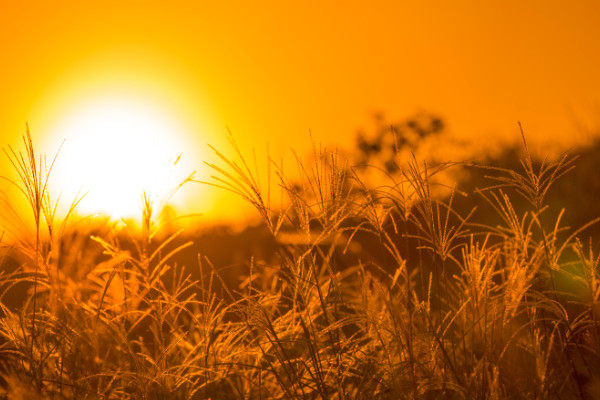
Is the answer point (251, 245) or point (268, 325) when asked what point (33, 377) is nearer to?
point (268, 325)

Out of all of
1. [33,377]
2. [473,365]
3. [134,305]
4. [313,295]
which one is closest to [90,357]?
[134,305]

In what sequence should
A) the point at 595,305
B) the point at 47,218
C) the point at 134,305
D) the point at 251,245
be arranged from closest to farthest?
the point at 595,305, the point at 47,218, the point at 134,305, the point at 251,245

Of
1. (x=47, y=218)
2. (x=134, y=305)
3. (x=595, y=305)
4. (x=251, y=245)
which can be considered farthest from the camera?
(x=251, y=245)

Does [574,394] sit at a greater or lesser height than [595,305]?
lesser

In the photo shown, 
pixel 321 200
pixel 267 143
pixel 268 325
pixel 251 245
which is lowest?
pixel 251 245

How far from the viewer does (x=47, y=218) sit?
2.21 metres

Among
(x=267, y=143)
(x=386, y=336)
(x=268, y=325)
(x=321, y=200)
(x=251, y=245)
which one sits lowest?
(x=251, y=245)

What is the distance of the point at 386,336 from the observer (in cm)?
233

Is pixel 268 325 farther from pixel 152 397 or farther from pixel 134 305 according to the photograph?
pixel 134 305

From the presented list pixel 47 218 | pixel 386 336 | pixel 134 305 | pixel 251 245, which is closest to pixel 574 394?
pixel 386 336

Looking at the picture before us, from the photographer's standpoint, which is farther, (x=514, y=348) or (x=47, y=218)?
(x=514, y=348)

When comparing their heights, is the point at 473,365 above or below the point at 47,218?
below

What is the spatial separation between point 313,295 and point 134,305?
2.20 ft

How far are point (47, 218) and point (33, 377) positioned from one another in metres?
0.47
